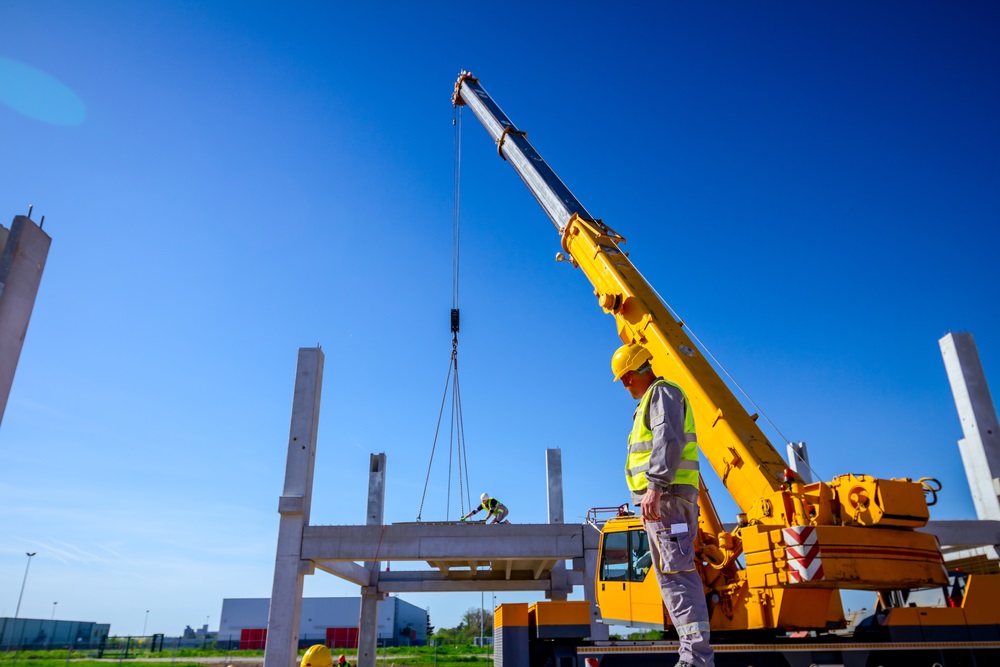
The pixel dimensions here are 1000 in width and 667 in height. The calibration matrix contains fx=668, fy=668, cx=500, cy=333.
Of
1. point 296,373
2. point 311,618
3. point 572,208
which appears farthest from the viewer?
point 311,618

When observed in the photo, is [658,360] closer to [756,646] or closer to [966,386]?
[756,646]

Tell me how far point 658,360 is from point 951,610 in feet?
14.9

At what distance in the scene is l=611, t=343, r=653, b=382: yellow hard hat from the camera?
18.9ft

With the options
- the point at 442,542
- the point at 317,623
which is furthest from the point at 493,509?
the point at 317,623

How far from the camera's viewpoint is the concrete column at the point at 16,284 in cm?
544

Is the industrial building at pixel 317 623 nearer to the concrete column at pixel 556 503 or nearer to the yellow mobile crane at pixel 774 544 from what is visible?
the concrete column at pixel 556 503

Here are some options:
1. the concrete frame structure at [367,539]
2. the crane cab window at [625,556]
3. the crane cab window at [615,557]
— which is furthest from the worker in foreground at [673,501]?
the concrete frame structure at [367,539]

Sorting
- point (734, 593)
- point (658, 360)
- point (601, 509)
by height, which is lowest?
point (734, 593)

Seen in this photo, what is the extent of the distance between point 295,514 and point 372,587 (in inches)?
329

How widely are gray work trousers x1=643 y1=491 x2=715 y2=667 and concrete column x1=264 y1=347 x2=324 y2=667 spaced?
13.6m

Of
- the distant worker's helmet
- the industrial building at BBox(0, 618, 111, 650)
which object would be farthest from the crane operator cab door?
the industrial building at BBox(0, 618, 111, 650)

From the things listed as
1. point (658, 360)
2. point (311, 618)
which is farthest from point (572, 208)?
point (311, 618)

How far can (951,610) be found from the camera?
6.92 meters

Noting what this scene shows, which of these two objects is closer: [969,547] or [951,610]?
[951,610]
